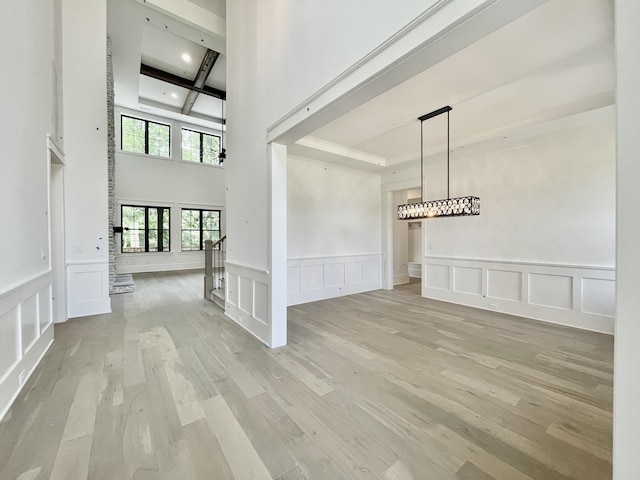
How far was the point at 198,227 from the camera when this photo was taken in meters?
10.4

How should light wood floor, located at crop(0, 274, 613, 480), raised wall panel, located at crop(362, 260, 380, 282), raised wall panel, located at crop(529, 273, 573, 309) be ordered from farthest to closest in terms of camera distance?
raised wall panel, located at crop(362, 260, 380, 282), raised wall panel, located at crop(529, 273, 573, 309), light wood floor, located at crop(0, 274, 613, 480)

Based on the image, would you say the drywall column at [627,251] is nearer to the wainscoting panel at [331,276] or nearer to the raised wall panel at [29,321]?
the raised wall panel at [29,321]

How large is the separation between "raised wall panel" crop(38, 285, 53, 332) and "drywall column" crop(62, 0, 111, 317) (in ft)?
4.29

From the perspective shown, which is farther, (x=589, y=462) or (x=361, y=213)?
(x=361, y=213)

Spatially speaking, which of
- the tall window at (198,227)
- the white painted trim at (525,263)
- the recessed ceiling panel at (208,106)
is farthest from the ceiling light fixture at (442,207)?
the tall window at (198,227)

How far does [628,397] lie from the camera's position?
78 cm

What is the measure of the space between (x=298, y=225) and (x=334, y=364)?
3.14m

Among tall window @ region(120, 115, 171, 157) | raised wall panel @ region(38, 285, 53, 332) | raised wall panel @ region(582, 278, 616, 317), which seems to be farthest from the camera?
tall window @ region(120, 115, 171, 157)

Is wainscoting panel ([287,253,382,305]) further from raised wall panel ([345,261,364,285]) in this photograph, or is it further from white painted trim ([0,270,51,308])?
white painted trim ([0,270,51,308])

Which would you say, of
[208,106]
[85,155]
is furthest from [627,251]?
[208,106]

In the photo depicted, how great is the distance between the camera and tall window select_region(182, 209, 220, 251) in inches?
400

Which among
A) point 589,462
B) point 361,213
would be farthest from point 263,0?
point 589,462

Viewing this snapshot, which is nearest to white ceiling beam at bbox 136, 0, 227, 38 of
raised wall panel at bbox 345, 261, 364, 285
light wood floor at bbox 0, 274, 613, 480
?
light wood floor at bbox 0, 274, 613, 480

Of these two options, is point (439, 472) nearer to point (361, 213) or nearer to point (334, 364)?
point (334, 364)
